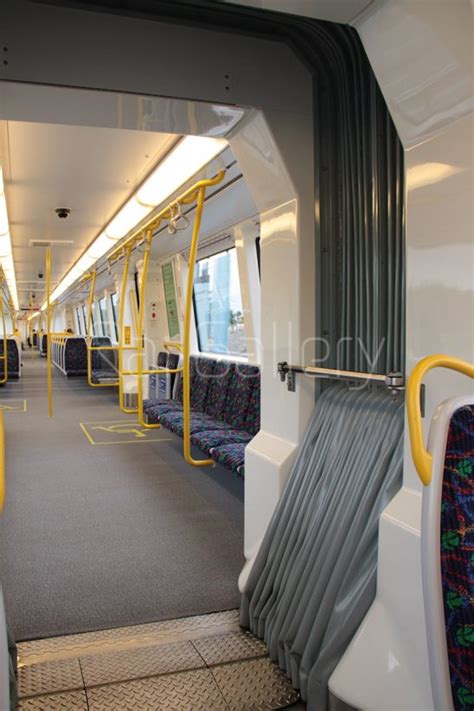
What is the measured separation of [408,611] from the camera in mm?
1994

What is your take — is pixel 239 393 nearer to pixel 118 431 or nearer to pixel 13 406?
pixel 118 431

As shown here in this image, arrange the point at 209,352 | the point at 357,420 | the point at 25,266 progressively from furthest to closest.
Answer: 1. the point at 25,266
2. the point at 209,352
3. the point at 357,420

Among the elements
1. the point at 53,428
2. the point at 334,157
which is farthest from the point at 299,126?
A: the point at 53,428

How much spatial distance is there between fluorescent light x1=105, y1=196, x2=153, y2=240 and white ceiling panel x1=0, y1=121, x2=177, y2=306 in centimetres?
11

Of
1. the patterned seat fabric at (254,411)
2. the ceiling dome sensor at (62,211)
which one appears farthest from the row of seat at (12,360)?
the patterned seat fabric at (254,411)

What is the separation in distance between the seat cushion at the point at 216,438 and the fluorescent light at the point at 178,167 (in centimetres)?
226

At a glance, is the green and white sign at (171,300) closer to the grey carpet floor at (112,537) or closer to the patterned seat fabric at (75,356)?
the grey carpet floor at (112,537)

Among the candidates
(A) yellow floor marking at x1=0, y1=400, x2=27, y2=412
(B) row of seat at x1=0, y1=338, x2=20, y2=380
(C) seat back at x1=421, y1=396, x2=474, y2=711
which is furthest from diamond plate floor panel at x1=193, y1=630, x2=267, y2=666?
(B) row of seat at x1=0, y1=338, x2=20, y2=380

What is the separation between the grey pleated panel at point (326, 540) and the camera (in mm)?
2322

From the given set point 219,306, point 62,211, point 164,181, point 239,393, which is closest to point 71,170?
point 164,181

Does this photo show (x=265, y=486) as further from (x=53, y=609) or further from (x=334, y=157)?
(x=334, y=157)

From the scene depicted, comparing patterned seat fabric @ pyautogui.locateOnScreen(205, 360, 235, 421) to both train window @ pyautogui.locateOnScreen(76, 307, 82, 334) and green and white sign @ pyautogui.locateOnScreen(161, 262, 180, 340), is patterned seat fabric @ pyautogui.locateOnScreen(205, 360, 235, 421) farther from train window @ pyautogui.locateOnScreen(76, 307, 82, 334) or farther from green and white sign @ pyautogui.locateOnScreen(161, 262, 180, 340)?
train window @ pyautogui.locateOnScreen(76, 307, 82, 334)

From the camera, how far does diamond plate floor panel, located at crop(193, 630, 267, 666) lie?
107 inches

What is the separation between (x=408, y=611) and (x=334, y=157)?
2064mm
